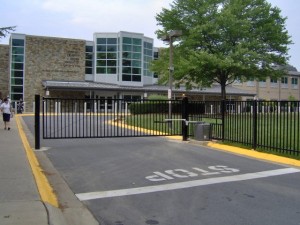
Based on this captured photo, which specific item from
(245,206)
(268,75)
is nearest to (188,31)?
(268,75)

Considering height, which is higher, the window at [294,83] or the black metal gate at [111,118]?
the window at [294,83]

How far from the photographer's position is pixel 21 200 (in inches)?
251

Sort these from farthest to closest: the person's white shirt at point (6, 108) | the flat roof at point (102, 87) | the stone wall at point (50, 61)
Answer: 1. the stone wall at point (50, 61)
2. the flat roof at point (102, 87)
3. the person's white shirt at point (6, 108)

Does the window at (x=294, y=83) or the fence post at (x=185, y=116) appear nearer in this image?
the fence post at (x=185, y=116)

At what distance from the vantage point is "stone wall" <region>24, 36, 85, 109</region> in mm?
46688

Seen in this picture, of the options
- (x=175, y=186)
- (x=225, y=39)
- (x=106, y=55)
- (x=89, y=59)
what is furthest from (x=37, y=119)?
(x=89, y=59)

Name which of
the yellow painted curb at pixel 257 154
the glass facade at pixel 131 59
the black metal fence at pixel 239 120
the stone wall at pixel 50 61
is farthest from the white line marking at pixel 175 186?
the glass facade at pixel 131 59

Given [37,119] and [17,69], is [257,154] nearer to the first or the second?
[37,119]

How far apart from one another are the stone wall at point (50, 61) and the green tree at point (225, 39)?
56.8 feet

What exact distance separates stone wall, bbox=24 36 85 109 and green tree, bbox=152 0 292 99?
56.8 feet

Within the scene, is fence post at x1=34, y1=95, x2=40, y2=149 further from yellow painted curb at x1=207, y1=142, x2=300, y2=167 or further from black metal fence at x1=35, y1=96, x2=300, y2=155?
yellow painted curb at x1=207, y1=142, x2=300, y2=167

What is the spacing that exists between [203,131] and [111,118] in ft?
15.1

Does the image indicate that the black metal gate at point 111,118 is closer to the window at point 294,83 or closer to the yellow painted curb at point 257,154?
the yellow painted curb at point 257,154

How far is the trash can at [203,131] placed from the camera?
15.3 meters
